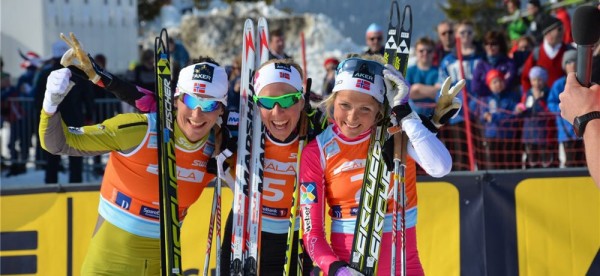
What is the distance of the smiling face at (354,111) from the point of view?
4484 millimetres

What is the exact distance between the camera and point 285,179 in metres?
5.05

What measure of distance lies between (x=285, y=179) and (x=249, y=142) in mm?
292

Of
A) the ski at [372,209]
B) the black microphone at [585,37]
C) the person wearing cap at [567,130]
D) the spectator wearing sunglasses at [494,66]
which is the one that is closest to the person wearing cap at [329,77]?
the spectator wearing sunglasses at [494,66]

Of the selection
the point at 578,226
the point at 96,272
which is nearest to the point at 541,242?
the point at 578,226

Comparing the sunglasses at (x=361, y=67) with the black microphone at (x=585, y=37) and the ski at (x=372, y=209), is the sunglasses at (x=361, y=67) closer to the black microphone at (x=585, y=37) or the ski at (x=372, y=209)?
the ski at (x=372, y=209)

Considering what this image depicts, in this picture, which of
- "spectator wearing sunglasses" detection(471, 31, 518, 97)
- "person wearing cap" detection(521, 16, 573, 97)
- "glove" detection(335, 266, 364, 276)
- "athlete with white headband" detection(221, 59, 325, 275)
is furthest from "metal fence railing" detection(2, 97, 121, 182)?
"glove" detection(335, 266, 364, 276)

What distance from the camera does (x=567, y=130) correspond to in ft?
29.1

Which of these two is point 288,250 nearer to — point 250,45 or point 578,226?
point 250,45

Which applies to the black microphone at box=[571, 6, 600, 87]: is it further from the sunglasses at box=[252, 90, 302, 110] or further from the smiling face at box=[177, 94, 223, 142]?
the smiling face at box=[177, 94, 223, 142]

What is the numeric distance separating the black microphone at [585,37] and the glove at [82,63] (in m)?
2.82

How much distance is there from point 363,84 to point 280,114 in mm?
540

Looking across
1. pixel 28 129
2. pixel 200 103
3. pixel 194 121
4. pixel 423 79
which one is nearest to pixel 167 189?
pixel 194 121

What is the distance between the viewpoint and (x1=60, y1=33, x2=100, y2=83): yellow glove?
492 centimetres

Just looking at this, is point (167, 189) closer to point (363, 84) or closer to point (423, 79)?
point (363, 84)
